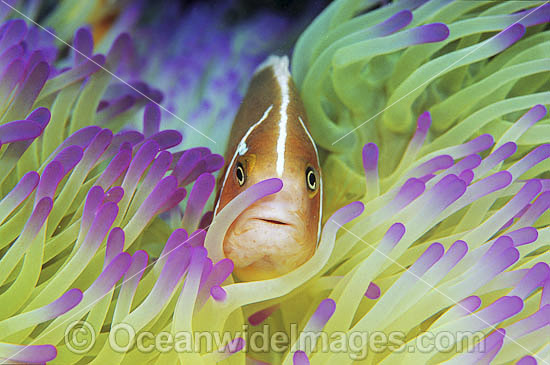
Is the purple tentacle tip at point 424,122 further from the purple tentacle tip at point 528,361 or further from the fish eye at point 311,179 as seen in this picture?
the purple tentacle tip at point 528,361

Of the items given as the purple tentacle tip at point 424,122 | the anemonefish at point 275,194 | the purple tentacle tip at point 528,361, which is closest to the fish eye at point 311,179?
the anemonefish at point 275,194

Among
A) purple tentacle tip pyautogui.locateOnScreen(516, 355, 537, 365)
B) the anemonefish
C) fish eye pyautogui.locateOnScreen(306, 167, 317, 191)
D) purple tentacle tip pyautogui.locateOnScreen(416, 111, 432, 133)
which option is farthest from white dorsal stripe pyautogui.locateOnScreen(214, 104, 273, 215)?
purple tentacle tip pyautogui.locateOnScreen(516, 355, 537, 365)

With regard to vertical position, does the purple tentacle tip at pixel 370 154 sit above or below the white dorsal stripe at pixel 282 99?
below

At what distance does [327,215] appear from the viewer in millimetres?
1124

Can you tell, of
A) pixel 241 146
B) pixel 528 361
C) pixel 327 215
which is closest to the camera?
pixel 528 361

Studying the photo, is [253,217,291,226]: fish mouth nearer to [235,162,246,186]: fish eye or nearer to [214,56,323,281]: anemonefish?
[214,56,323,281]: anemonefish

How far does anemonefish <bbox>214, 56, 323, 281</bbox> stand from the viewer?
822 millimetres

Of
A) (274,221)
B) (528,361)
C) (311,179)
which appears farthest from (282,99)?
(528,361)

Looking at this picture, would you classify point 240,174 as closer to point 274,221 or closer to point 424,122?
point 274,221

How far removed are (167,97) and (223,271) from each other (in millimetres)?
1099

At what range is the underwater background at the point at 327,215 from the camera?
0.73 m

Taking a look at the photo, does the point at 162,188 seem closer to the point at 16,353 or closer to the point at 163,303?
the point at 163,303

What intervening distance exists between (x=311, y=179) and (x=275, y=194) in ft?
0.35

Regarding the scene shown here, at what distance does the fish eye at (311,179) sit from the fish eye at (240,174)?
107mm
